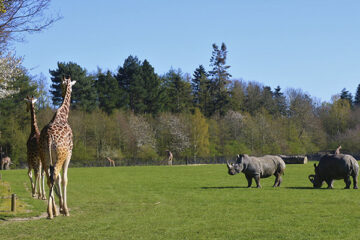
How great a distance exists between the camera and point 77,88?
75062mm

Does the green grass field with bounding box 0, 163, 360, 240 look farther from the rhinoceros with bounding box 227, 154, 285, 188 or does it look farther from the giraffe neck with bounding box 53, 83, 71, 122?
the giraffe neck with bounding box 53, 83, 71, 122

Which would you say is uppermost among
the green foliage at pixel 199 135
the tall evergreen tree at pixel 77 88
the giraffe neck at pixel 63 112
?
the tall evergreen tree at pixel 77 88

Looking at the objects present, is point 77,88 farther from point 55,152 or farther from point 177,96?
point 55,152

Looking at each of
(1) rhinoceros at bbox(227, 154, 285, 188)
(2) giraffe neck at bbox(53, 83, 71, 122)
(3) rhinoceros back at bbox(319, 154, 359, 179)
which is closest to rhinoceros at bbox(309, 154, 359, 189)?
(3) rhinoceros back at bbox(319, 154, 359, 179)

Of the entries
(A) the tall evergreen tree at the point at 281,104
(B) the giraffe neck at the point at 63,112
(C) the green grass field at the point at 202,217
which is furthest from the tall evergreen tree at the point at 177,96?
(B) the giraffe neck at the point at 63,112

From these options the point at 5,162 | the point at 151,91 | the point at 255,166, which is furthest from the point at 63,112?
the point at 151,91

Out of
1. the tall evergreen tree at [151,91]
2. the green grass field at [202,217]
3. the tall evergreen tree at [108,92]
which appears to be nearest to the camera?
the green grass field at [202,217]

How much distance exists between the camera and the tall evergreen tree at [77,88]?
2889 inches

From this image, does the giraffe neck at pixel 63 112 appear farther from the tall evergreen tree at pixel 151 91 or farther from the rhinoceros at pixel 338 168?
the tall evergreen tree at pixel 151 91

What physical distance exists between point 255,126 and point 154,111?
63.2ft

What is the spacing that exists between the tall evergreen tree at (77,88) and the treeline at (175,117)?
6.4 inches

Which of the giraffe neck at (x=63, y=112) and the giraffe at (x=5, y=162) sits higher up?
the giraffe neck at (x=63, y=112)

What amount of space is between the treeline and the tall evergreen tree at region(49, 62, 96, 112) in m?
0.16

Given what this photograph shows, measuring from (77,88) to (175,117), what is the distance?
18.0 m
